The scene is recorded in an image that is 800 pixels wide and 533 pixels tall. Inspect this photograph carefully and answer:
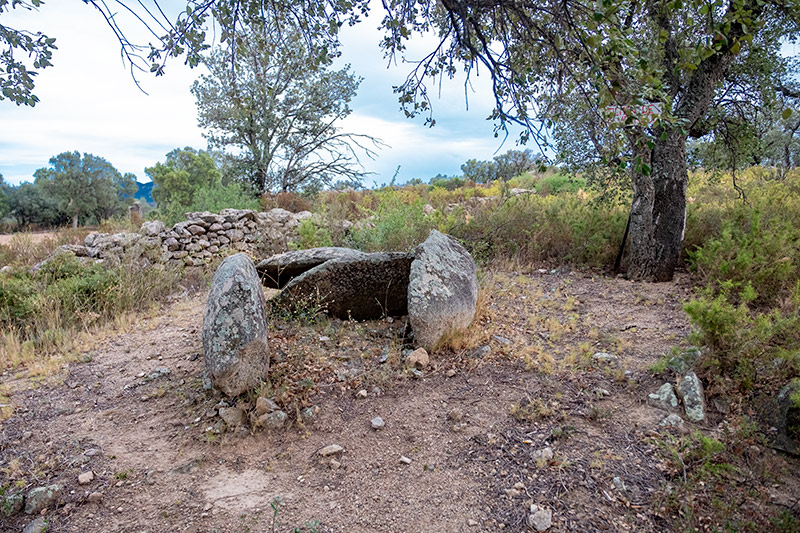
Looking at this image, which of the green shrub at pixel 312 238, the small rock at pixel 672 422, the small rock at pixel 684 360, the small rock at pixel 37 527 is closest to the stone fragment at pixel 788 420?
the small rock at pixel 672 422

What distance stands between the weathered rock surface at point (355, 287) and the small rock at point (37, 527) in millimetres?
2707

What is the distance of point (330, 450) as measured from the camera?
10.3 ft

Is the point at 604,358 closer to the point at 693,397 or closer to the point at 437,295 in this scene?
the point at 693,397

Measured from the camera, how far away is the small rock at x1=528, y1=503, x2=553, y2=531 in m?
2.41

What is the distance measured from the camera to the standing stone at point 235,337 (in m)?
3.48

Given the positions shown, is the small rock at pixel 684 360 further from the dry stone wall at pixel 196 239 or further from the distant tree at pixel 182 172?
the distant tree at pixel 182 172

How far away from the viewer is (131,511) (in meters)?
2.69

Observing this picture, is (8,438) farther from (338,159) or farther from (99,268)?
(338,159)

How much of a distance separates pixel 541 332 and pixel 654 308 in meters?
1.65

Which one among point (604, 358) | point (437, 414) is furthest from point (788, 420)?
point (437, 414)

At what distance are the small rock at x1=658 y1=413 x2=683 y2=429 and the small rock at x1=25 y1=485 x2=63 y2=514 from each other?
399cm

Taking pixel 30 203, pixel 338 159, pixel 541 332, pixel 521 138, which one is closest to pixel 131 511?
pixel 521 138

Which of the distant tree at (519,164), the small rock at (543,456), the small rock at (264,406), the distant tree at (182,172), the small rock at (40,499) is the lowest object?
the small rock at (40,499)

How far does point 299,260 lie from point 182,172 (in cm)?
2293
